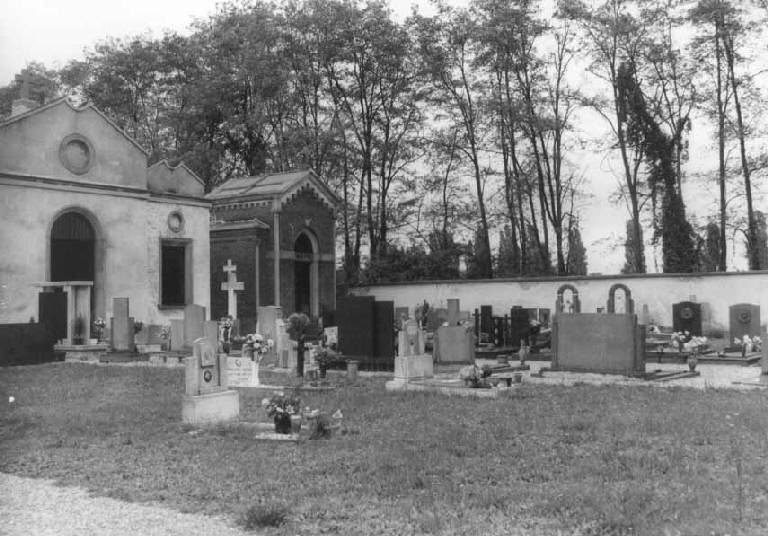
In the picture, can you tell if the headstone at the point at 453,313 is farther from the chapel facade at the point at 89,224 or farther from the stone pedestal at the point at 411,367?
the chapel facade at the point at 89,224

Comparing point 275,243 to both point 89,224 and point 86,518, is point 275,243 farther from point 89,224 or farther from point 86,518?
point 86,518

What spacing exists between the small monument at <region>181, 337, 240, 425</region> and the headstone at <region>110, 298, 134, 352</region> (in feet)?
33.7

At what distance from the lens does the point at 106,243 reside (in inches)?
942

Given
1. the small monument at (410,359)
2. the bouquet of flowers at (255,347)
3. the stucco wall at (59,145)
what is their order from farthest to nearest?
the stucco wall at (59,145)
the bouquet of flowers at (255,347)
the small monument at (410,359)

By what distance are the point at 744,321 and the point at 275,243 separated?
53.8ft

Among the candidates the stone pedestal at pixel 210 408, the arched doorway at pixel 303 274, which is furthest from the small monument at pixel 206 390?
the arched doorway at pixel 303 274

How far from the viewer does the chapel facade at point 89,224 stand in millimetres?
21344

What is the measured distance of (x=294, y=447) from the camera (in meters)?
8.32

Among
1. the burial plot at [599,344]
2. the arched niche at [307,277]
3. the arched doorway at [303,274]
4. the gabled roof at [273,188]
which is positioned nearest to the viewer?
the burial plot at [599,344]

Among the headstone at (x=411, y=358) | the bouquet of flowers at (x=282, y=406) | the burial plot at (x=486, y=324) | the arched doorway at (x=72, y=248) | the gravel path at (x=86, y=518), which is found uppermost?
the arched doorway at (x=72, y=248)

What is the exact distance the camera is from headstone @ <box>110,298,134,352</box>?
19891 mm

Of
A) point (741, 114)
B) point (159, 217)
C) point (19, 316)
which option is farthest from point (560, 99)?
point (19, 316)

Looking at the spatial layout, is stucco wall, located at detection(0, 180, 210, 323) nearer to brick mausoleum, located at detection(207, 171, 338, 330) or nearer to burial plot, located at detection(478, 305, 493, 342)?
brick mausoleum, located at detection(207, 171, 338, 330)

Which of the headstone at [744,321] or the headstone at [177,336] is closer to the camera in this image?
the headstone at [744,321]
